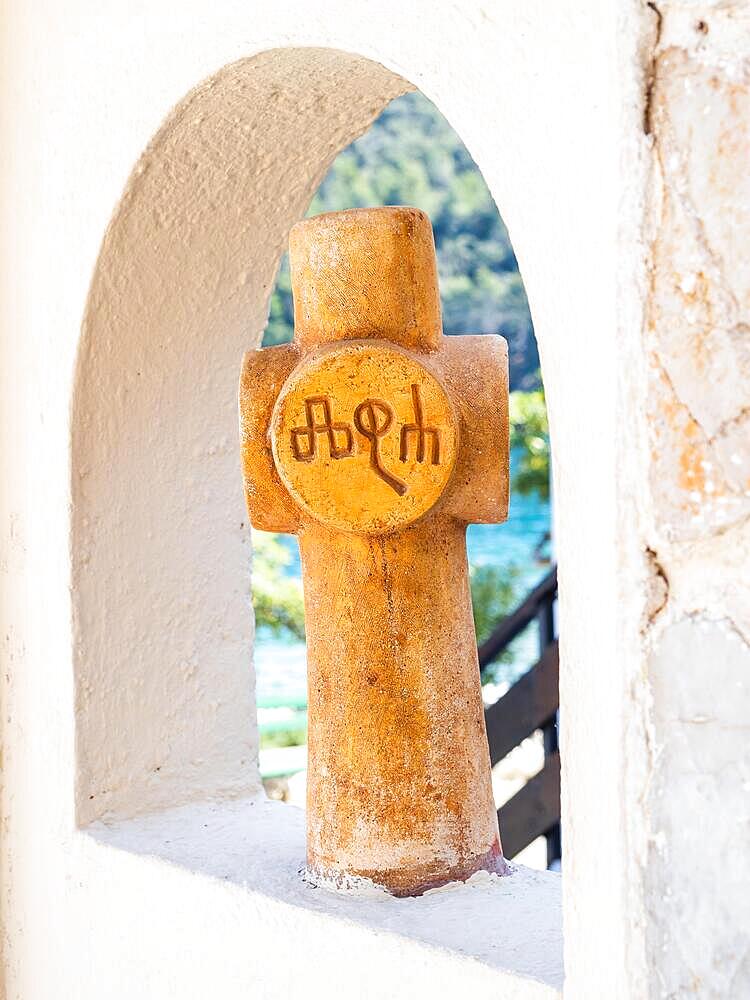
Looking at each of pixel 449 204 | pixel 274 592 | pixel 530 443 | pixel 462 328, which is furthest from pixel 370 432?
pixel 449 204

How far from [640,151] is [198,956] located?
0.95m

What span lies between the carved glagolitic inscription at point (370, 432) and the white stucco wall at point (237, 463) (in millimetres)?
241

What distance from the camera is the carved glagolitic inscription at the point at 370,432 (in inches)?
48.8

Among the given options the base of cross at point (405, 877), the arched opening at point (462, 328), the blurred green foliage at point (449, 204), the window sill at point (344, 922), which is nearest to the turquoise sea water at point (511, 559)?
the arched opening at point (462, 328)

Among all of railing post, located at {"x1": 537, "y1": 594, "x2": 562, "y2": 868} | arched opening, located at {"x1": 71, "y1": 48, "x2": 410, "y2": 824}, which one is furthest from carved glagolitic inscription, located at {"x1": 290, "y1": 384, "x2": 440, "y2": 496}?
railing post, located at {"x1": 537, "y1": 594, "x2": 562, "y2": 868}

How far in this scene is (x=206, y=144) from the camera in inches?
56.4

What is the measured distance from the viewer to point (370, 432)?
1.25m

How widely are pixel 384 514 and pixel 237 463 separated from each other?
1.56 feet

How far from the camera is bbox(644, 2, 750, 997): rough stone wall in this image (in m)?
0.84

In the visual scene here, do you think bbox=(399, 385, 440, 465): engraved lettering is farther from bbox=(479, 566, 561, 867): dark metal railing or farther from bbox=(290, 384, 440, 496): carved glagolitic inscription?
bbox=(479, 566, 561, 867): dark metal railing

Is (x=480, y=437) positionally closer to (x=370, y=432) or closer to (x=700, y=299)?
(x=370, y=432)

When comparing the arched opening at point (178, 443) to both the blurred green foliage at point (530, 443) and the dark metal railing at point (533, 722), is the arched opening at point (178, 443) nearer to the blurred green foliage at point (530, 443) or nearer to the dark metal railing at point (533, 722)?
the dark metal railing at point (533, 722)

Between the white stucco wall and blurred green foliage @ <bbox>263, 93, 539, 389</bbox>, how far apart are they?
22.3 ft

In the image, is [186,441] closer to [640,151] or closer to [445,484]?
[445,484]
